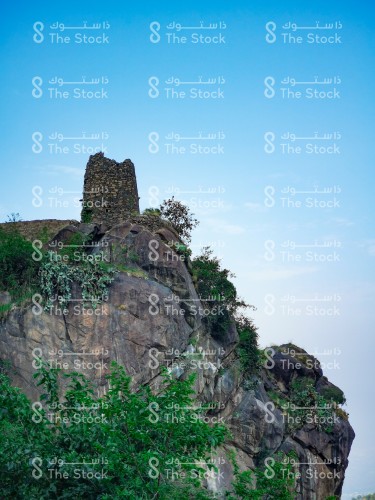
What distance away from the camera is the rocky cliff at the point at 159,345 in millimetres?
29531

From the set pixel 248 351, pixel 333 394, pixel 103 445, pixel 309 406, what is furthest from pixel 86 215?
pixel 103 445

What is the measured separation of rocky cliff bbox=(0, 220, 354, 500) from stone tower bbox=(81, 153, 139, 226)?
42.5 inches

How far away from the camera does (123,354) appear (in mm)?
30156

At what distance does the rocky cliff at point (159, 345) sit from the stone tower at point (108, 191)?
1079 mm

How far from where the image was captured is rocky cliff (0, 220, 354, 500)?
96.9ft

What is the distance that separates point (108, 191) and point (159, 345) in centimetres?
893

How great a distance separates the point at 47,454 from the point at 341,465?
1372 inches

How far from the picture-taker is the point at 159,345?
31.2 meters

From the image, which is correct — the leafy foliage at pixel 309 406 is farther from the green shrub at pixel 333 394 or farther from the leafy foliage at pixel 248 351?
the leafy foliage at pixel 248 351

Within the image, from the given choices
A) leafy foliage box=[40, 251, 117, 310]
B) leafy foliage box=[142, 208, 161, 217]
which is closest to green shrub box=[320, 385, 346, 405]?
leafy foliage box=[142, 208, 161, 217]

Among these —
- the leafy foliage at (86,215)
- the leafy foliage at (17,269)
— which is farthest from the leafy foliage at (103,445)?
the leafy foliage at (86,215)

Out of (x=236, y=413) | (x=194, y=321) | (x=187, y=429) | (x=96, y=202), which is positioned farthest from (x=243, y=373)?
(x=187, y=429)

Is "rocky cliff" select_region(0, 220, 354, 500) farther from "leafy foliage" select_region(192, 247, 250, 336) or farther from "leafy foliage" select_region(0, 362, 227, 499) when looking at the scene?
"leafy foliage" select_region(0, 362, 227, 499)

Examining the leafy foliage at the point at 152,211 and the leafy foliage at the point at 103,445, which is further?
the leafy foliage at the point at 152,211
